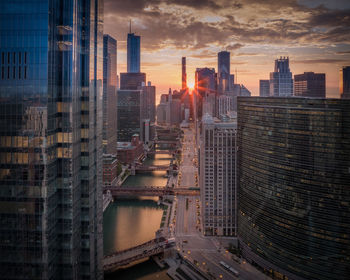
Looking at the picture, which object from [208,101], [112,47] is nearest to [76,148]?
[112,47]

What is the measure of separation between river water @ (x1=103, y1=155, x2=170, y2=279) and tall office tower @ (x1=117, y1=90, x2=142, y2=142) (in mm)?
32471

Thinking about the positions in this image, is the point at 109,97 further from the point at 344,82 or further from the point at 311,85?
the point at 344,82

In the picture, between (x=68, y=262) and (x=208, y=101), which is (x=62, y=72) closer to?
(x=68, y=262)

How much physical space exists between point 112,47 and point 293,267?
4829 centimetres

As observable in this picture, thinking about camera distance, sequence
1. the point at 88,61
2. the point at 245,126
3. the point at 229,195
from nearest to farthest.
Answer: the point at 88,61 → the point at 245,126 → the point at 229,195

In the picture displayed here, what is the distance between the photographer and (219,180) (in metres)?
23.8

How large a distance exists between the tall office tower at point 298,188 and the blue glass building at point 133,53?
97.7m

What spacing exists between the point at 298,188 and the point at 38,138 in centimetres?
1357

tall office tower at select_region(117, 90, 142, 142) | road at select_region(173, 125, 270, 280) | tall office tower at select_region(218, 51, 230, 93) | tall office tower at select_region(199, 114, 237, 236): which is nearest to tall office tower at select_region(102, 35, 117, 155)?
tall office tower at select_region(117, 90, 142, 142)

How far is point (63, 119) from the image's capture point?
9180 mm

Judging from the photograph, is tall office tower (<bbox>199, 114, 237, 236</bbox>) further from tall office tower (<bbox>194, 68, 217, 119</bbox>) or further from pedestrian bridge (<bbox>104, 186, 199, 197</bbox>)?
tall office tower (<bbox>194, 68, 217, 119</bbox>)

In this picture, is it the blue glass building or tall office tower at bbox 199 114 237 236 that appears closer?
tall office tower at bbox 199 114 237 236

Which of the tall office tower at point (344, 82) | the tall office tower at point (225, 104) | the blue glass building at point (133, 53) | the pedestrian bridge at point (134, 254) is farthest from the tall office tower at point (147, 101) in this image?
the tall office tower at point (344, 82)

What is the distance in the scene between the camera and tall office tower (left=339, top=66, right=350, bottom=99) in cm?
1247
